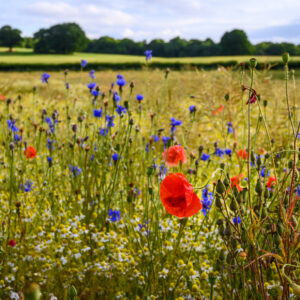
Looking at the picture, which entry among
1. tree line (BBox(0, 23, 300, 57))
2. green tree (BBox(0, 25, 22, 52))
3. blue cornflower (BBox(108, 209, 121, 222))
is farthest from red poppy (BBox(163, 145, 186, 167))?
green tree (BBox(0, 25, 22, 52))

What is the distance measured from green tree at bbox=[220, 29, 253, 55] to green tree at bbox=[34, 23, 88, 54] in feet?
74.7

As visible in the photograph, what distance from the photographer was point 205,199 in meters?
2.12

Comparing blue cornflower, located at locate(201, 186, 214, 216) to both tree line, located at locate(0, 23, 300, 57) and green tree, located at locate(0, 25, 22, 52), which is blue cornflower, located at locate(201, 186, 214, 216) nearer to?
tree line, located at locate(0, 23, 300, 57)

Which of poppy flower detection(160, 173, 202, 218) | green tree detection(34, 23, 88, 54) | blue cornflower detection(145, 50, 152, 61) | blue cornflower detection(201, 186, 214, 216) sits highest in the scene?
green tree detection(34, 23, 88, 54)

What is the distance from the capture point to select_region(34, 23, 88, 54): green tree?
4803 centimetres

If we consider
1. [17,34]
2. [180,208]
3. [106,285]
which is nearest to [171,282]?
[106,285]

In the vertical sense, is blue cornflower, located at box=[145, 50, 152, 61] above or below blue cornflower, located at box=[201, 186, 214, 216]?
above

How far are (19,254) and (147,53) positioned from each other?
5.80ft

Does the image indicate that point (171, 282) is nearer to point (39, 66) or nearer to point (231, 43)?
point (39, 66)

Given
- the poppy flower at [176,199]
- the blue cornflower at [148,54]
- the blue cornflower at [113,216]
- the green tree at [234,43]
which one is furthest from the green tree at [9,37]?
the poppy flower at [176,199]

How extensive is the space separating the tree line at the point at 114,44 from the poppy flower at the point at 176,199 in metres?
45.5

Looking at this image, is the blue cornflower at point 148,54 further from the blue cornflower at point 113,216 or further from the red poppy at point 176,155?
the blue cornflower at point 113,216

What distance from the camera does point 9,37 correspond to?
180 ft

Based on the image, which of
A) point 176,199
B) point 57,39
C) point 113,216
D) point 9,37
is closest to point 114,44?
point 57,39
